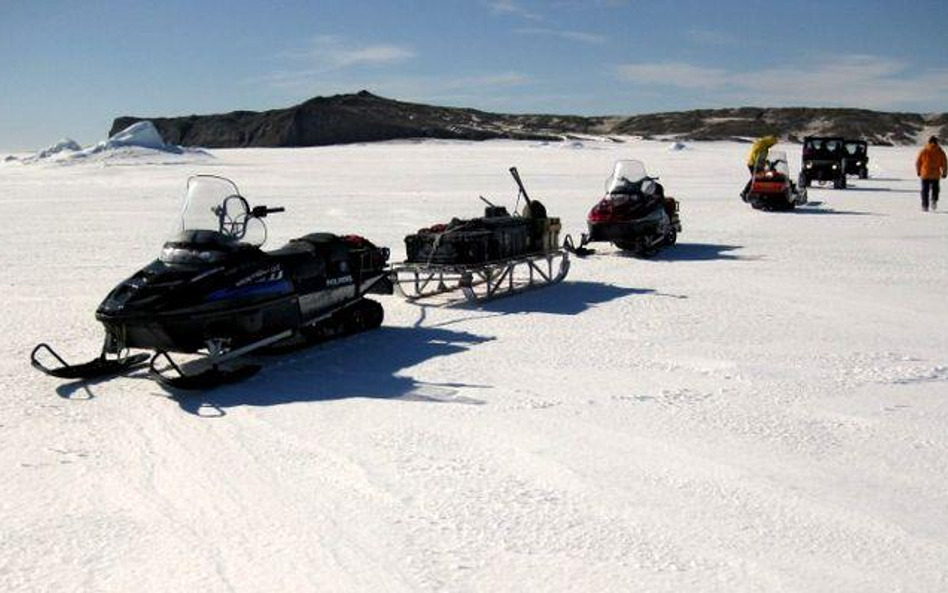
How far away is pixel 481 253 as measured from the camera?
9547mm

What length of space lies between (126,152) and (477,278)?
31.6 meters

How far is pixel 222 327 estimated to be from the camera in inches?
265

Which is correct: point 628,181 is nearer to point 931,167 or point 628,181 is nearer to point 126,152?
point 931,167

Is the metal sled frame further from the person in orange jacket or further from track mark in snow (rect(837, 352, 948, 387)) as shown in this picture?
the person in orange jacket

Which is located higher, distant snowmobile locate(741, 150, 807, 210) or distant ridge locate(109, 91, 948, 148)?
distant ridge locate(109, 91, 948, 148)

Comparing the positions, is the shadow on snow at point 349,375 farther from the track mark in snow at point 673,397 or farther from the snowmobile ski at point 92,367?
the track mark in snow at point 673,397

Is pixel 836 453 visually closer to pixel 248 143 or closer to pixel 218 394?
pixel 218 394

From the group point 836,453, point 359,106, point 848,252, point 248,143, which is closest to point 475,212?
point 848,252

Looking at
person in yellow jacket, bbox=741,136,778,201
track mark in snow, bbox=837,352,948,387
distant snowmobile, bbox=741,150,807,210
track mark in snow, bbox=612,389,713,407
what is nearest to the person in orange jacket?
distant snowmobile, bbox=741,150,807,210

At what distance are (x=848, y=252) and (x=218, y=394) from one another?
9.99 meters

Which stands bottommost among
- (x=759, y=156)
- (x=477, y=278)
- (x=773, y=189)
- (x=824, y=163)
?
(x=477, y=278)

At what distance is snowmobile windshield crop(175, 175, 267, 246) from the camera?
7.19 m

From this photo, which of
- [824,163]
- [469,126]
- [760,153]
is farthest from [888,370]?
[469,126]

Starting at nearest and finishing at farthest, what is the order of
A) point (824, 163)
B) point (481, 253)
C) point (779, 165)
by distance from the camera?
1. point (481, 253)
2. point (779, 165)
3. point (824, 163)
